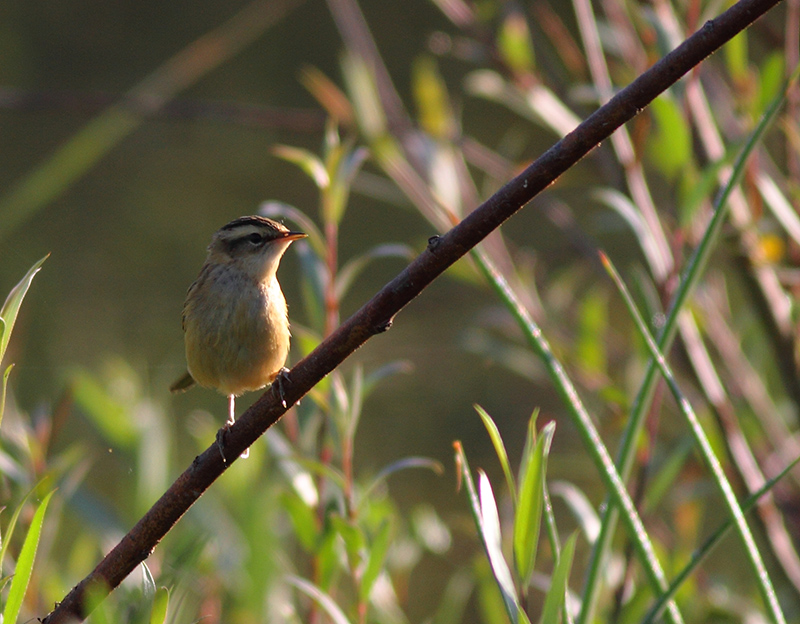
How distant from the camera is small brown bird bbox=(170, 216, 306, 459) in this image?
202 centimetres

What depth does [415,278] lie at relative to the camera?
3.38ft

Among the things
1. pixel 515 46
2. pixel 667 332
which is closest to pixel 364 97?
pixel 515 46

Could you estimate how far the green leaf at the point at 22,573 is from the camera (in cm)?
98

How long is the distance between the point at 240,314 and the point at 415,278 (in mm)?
1075

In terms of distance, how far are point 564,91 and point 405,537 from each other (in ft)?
4.07

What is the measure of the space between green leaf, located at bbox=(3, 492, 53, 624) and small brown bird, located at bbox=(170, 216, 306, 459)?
1.00 metres

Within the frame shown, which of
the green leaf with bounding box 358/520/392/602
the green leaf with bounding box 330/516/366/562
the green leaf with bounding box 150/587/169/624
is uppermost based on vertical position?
the green leaf with bounding box 330/516/366/562

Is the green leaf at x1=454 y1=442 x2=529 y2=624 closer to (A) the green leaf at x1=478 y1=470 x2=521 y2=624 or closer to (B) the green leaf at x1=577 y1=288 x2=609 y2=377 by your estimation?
(A) the green leaf at x1=478 y1=470 x2=521 y2=624

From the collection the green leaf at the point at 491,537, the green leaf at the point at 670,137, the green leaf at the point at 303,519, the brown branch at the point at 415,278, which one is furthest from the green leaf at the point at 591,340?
the brown branch at the point at 415,278

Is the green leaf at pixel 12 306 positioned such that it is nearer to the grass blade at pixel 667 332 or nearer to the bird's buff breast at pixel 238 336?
the grass blade at pixel 667 332

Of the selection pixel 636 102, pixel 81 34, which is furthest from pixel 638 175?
pixel 81 34

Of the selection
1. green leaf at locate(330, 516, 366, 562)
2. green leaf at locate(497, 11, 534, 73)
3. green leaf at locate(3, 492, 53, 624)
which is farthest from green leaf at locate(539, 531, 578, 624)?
green leaf at locate(497, 11, 534, 73)

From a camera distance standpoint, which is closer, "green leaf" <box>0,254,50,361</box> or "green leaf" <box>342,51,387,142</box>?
"green leaf" <box>0,254,50,361</box>

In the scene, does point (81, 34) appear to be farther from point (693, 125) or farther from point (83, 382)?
point (693, 125)
